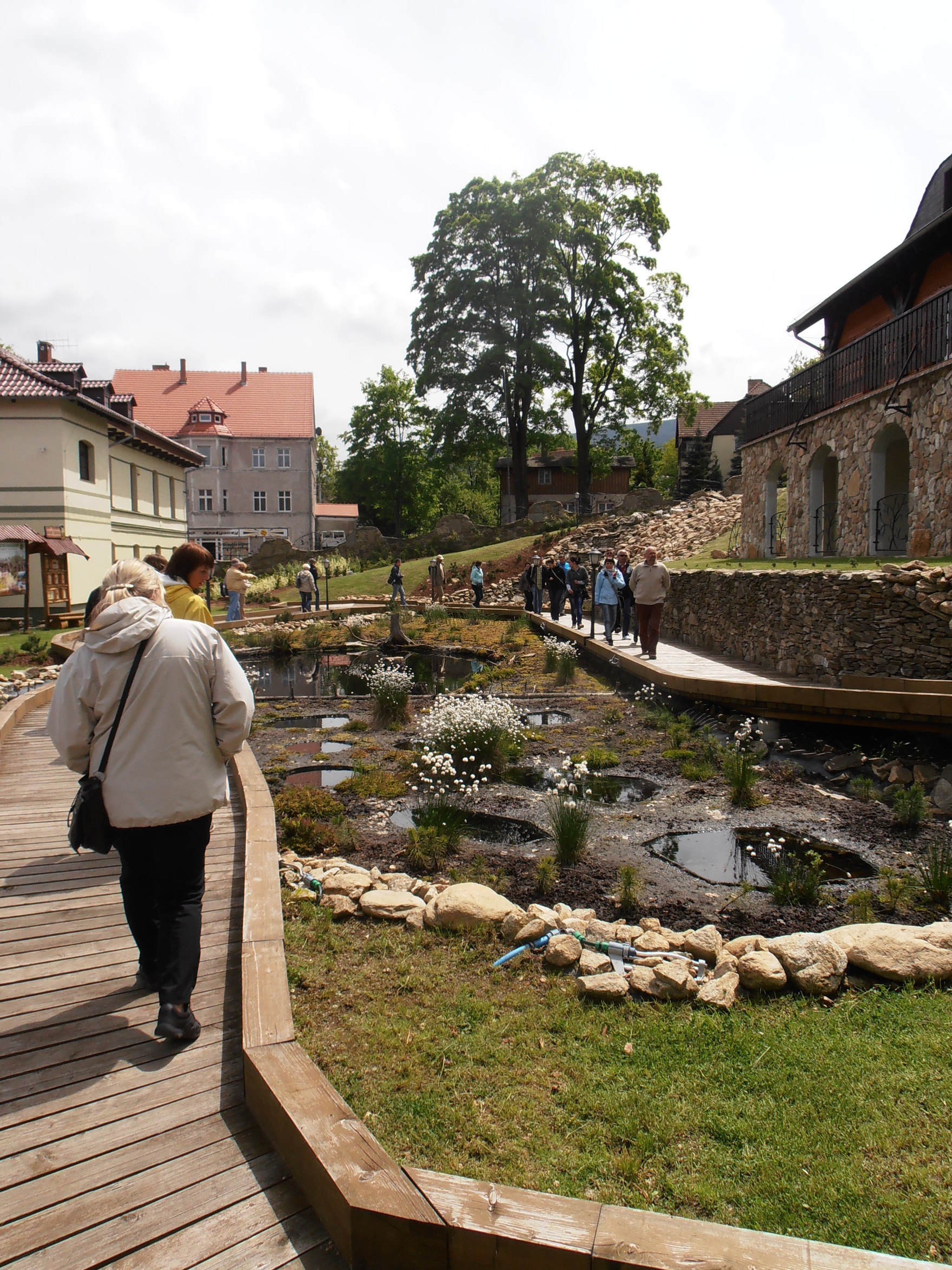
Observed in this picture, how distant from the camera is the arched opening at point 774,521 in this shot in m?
23.0

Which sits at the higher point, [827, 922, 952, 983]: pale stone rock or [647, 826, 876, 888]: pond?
[827, 922, 952, 983]: pale stone rock

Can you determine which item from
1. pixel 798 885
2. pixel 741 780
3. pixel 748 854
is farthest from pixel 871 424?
pixel 798 885

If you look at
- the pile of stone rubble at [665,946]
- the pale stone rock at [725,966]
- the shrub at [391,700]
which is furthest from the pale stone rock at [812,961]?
the shrub at [391,700]

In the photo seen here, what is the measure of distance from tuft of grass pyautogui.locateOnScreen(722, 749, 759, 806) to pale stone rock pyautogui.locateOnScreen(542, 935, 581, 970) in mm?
3824

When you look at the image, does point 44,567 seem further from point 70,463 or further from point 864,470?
point 864,470

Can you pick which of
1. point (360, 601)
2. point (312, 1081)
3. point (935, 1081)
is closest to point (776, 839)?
point (935, 1081)

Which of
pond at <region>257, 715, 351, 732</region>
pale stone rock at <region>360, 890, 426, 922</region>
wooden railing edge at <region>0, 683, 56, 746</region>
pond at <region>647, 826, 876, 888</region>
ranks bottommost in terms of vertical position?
pond at <region>647, 826, 876, 888</region>

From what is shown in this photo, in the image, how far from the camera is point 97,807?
3.35 m

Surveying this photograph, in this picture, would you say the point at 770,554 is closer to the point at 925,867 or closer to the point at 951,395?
the point at 951,395

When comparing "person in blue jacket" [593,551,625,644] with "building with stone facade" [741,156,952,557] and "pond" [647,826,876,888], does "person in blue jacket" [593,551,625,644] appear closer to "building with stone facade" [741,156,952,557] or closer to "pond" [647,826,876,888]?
"building with stone facade" [741,156,952,557]

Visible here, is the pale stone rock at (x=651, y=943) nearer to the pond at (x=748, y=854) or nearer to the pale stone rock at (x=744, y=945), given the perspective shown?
the pale stone rock at (x=744, y=945)

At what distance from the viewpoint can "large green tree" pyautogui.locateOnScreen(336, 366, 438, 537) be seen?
60.2 metres

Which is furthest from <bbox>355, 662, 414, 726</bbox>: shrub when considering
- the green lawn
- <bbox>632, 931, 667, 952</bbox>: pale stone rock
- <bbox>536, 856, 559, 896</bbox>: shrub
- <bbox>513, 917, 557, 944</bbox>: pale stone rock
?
the green lawn

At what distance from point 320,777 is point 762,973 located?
581cm
